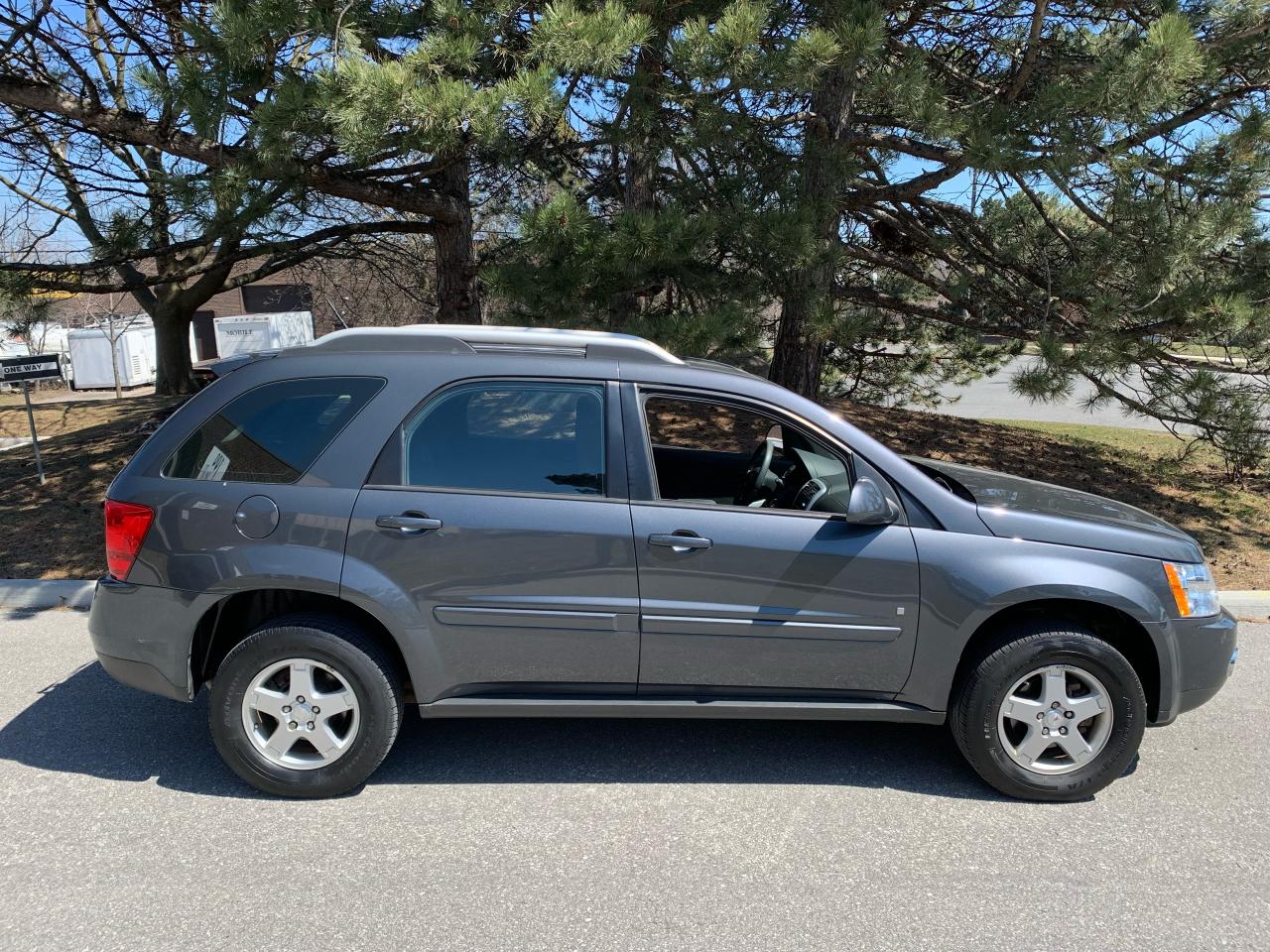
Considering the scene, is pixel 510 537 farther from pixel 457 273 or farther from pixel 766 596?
pixel 457 273

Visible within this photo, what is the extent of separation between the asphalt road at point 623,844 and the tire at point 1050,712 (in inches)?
5.2

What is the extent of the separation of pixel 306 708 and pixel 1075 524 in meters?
3.14

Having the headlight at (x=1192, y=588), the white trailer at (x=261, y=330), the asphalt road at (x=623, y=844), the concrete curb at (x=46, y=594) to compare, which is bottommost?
the asphalt road at (x=623, y=844)

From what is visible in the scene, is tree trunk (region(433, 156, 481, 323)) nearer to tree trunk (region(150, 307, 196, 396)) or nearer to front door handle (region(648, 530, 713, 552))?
front door handle (region(648, 530, 713, 552))

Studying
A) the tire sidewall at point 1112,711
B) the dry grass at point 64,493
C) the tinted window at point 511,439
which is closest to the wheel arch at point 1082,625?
the tire sidewall at point 1112,711

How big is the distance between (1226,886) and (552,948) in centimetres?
227

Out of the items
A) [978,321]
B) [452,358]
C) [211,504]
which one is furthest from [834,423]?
[978,321]

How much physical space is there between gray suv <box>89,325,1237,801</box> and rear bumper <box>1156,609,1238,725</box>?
1 centimetres

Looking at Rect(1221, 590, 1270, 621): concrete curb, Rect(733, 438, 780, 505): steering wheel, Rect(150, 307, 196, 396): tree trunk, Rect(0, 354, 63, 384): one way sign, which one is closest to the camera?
Rect(733, 438, 780, 505): steering wheel

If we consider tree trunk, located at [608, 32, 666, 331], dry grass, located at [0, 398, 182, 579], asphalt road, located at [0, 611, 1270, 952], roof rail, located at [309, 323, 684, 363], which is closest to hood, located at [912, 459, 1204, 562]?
asphalt road, located at [0, 611, 1270, 952]

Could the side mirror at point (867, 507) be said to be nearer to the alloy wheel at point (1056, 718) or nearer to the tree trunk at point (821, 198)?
the alloy wheel at point (1056, 718)

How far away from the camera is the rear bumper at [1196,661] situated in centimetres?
387

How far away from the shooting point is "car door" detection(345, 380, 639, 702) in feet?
12.2

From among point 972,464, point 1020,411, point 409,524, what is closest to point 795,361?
point 972,464
